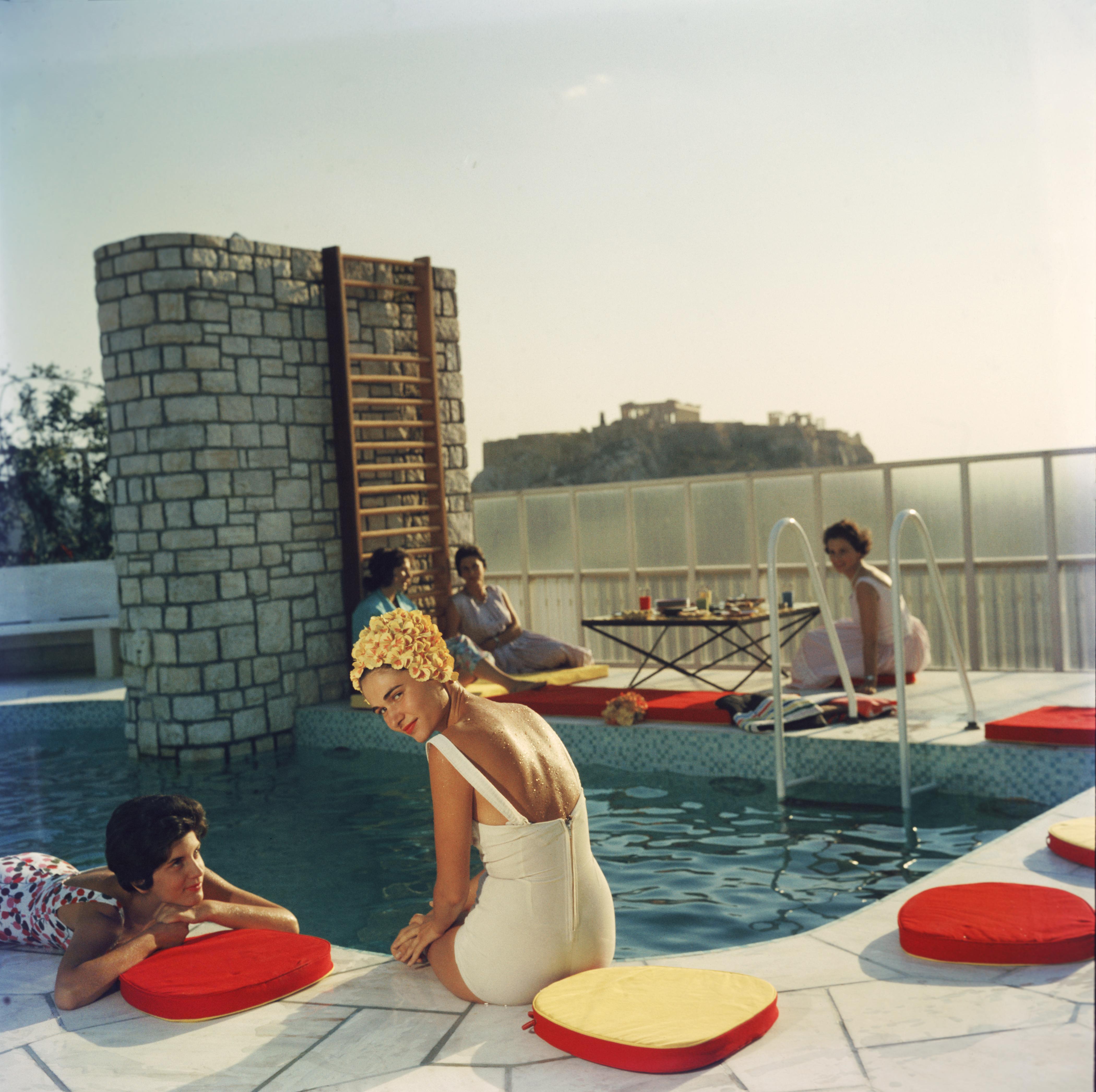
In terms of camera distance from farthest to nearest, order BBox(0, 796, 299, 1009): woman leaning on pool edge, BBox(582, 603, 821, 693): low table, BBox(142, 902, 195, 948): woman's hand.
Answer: BBox(582, 603, 821, 693): low table, BBox(142, 902, 195, 948): woman's hand, BBox(0, 796, 299, 1009): woman leaning on pool edge

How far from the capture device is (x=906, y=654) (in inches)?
233

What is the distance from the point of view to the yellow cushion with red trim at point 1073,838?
228cm

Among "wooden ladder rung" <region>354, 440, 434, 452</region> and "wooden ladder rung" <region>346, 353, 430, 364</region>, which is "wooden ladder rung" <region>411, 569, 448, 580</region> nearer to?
"wooden ladder rung" <region>354, 440, 434, 452</region>

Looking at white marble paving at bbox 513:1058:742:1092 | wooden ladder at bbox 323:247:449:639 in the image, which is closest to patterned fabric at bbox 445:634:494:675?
wooden ladder at bbox 323:247:449:639

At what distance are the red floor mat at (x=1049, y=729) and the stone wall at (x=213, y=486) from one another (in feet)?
13.6

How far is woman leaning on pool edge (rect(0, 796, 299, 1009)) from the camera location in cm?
249

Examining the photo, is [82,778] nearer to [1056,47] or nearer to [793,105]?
[793,105]

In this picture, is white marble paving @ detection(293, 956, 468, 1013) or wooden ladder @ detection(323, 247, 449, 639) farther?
wooden ladder @ detection(323, 247, 449, 639)

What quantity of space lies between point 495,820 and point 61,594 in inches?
331

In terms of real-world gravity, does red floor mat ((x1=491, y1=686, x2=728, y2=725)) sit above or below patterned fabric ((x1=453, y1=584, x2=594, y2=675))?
below

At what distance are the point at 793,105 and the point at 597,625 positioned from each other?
3.21 metres

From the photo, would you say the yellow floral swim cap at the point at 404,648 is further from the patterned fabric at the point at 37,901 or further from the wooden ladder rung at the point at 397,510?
the wooden ladder rung at the point at 397,510

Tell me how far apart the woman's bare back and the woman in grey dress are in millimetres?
4601

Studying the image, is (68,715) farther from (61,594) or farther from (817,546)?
(817,546)
